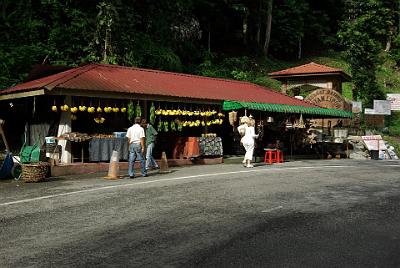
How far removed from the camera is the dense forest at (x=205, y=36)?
27.0 m

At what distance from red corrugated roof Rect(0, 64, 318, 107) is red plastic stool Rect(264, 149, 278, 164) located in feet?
9.43

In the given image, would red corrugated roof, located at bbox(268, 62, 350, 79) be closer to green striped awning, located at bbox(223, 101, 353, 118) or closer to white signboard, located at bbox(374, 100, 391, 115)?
white signboard, located at bbox(374, 100, 391, 115)

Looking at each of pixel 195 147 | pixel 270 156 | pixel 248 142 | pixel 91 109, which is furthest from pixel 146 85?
pixel 270 156

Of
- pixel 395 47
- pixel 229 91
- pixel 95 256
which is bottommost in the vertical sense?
pixel 95 256

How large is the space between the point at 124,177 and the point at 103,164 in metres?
2.43

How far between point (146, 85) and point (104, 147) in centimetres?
375

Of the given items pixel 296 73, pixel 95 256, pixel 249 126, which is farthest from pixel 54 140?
pixel 296 73

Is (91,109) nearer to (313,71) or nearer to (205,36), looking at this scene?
(313,71)

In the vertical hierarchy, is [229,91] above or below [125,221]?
above

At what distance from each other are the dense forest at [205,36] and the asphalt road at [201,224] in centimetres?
1368

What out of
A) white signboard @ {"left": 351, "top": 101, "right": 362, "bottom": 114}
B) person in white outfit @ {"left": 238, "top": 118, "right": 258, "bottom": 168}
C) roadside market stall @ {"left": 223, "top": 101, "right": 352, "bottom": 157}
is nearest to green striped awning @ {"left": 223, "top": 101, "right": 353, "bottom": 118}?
roadside market stall @ {"left": 223, "top": 101, "right": 352, "bottom": 157}

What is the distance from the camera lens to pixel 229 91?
23203 millimetres

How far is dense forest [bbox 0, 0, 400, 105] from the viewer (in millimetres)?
26969

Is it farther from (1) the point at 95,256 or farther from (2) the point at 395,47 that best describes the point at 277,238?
(2) the point at 395,47
